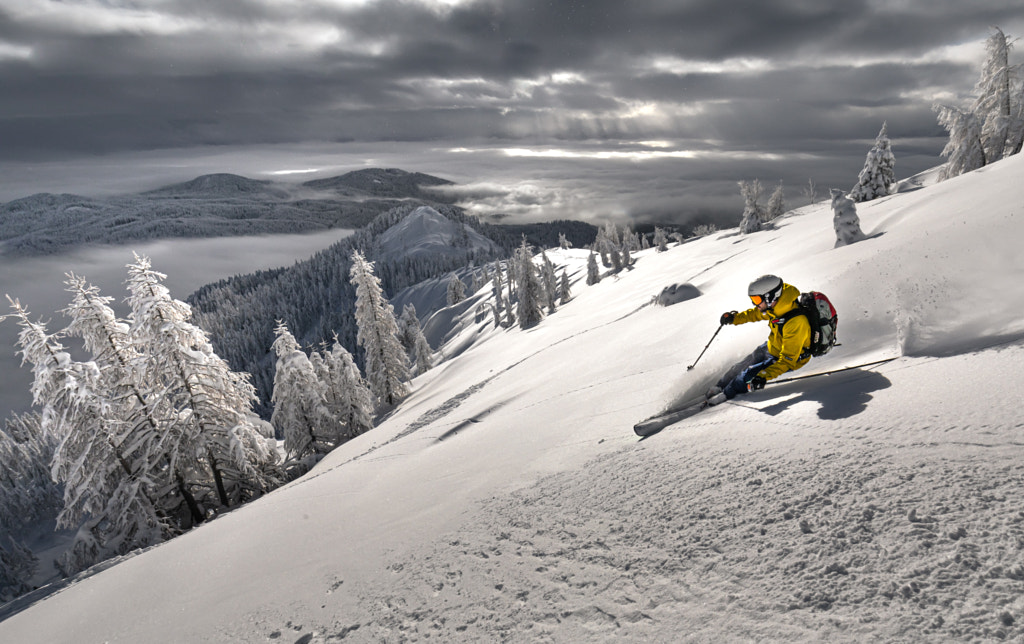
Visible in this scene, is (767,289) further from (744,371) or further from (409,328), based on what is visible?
(409,328)

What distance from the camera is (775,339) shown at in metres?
6.10

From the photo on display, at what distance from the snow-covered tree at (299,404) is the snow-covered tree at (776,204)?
7187cm

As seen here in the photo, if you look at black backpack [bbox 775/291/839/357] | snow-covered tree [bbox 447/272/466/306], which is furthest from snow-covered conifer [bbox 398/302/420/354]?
black backpack [bbox 775/291/839/357]

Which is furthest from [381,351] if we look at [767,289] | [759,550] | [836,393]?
[759,550]

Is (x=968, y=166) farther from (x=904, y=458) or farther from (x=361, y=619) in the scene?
(x=361, y=619)

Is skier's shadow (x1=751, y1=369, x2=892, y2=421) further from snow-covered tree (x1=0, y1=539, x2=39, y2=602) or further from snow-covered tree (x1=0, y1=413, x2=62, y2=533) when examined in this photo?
snow-covered tree (x1=0, y1=413, x2=62, y2=533)

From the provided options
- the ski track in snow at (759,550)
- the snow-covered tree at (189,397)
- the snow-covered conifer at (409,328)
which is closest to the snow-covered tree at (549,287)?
the snow-covered conifer at (409,328)

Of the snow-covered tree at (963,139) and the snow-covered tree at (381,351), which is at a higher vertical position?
the snow-covered tree at (963,139)

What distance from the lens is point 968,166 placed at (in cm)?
3516

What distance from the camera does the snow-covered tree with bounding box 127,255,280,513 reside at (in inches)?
677

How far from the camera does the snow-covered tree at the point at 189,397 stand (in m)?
17.2

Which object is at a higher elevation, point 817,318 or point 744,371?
point 817,318

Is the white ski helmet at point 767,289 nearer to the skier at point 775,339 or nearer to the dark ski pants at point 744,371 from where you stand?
the skier at point 775,339

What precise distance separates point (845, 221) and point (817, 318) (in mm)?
13243
